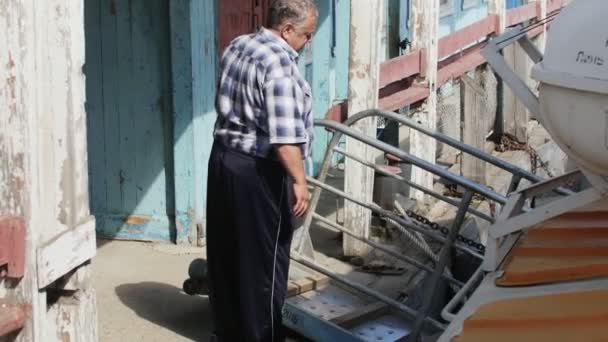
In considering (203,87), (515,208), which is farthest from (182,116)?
(515,208)

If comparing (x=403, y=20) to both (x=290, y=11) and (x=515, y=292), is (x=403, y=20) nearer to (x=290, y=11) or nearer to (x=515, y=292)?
(x=290, y=11)

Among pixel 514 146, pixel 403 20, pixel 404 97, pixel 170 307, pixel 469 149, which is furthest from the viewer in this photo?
pixel 514 146

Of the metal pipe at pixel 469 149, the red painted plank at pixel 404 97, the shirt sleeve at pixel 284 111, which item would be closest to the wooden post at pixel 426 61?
the red painted plank at pixel 404 97

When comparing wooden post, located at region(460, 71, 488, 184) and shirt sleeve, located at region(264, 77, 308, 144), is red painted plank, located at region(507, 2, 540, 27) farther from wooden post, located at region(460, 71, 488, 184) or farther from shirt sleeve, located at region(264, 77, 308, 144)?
shirt sleeve, located at region(264, 77, 308, 144)

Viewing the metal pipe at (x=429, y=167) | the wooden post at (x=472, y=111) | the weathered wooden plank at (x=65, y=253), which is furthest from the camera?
the wooden post at (x=472, y=111)

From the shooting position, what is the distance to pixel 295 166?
407 cm

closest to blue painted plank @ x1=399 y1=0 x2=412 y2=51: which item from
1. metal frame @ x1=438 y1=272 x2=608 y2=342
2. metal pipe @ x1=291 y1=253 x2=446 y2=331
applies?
metal pipe @ x1=291 y1=253 x2=446 y2=331

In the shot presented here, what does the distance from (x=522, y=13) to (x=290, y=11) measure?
8.92m

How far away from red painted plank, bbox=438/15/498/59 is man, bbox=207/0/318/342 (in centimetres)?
476

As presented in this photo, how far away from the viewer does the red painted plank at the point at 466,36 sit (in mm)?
9000

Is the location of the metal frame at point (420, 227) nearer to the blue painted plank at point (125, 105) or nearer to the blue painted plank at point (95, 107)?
the blue painted plank at point (125, 105)

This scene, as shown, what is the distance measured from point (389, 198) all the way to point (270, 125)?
3405 mm

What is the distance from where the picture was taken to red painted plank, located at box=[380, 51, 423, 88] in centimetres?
746

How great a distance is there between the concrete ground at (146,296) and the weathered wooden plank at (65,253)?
2173mm
